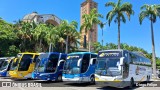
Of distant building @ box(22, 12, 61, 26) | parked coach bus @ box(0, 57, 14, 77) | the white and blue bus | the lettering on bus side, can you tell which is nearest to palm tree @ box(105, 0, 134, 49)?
parked coach bus @ box(0, 57, 14, 77)

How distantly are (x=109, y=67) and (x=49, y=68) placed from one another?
8.12m

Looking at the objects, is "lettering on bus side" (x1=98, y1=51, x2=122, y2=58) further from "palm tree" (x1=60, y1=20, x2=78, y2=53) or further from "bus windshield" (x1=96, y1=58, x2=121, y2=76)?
"palm tree" (x1=60, y1=20, x2=78, y2=53)

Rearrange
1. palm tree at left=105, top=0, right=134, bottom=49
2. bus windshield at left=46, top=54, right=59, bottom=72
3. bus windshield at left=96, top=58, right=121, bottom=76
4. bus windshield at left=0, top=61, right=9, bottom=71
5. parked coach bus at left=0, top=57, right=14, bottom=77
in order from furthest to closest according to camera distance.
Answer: palm tree at left=105, top=0, right=134, bottom=49 < bus windshield at left=0, top=61, right=9, bottom=71 < parked coach bus at left=0, top=57, right=14, bottom=77 < bus windshield at left=46, top=54, right=59, bottom=72 < bus windshield at left=96, top=58, right=121, bottom=76

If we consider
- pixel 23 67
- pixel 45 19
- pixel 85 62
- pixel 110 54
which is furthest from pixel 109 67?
pixel 45 19

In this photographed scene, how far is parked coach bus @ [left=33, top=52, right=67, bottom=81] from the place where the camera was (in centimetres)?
2381

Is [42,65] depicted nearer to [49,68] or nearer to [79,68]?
[49,68]

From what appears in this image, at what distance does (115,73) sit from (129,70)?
176cm

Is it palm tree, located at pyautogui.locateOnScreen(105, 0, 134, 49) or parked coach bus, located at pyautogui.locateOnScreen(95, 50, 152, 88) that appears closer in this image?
parked coach bus, located at pyautogui.locateOnScreen(95, 50, 152, 88)

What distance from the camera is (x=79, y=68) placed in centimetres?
2127

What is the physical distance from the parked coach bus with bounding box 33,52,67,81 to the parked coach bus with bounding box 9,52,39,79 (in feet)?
9.64

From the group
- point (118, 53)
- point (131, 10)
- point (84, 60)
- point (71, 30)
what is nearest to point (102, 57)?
point (118, 53)

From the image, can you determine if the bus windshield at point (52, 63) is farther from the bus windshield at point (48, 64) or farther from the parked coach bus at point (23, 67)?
the parked coach bus at point (23, 67)

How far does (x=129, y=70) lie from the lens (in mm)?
18812

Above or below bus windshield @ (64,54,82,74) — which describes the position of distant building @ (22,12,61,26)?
above
